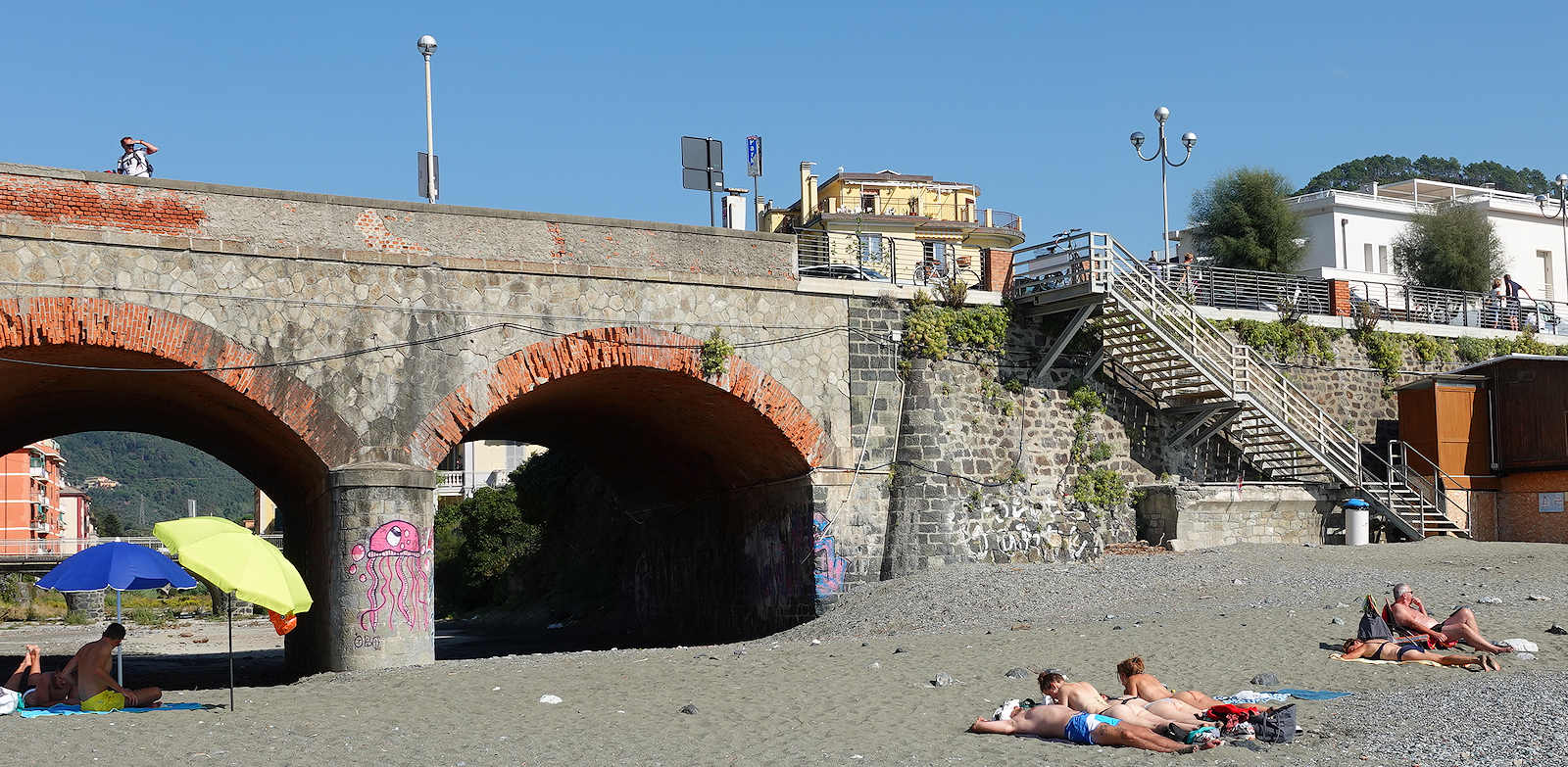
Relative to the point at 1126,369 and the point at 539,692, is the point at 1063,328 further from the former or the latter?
the point at 539,692

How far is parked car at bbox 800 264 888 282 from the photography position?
23.2 m

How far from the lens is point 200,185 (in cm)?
1831

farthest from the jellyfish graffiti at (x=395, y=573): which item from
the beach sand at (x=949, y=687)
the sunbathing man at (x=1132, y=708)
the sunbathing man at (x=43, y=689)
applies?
the sunbathing man at (x=1132, y=708)

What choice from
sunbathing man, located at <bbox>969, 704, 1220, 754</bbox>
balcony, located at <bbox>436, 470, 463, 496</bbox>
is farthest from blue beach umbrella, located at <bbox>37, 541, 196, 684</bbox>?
balcony, located at <bbox>436, 470, 463, 496</bbox>

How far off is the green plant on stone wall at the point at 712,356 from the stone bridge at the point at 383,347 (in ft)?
0.31

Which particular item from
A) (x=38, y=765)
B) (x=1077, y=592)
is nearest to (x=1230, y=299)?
(x=1077, y=592)

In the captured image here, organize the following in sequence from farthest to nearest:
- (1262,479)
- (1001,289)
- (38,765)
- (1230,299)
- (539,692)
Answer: (1230,299), (1262,479), (1001,289), (539,692), (38,765)

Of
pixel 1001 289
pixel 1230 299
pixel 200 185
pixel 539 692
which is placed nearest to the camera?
pixel 539 692

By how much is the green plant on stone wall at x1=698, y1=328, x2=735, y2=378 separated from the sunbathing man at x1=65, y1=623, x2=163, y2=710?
28.5 feet

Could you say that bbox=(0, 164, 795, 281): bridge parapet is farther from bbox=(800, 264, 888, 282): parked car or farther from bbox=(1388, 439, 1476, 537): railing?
bbox=(1388, 439, 1476, 537): railing

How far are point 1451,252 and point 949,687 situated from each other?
32.5 meters

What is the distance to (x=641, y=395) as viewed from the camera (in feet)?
74.4

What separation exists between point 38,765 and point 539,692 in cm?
502

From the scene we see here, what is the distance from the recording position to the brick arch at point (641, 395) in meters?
19.5
